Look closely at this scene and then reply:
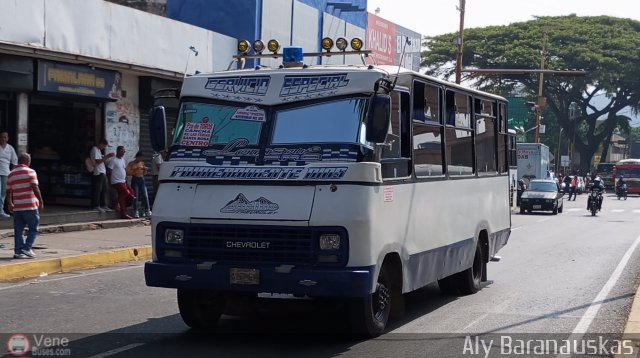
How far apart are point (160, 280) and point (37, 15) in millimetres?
11865

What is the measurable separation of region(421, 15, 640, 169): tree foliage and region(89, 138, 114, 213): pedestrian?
153 ft

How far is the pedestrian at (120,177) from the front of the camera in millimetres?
21781

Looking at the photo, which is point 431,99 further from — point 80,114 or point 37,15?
point 80,114

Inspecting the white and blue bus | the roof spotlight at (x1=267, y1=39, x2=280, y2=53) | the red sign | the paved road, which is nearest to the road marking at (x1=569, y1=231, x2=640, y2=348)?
the paved road

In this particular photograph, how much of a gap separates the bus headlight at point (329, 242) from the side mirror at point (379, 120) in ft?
3.37

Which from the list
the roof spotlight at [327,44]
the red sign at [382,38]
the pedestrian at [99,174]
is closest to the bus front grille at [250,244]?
the roof spotlight at [327,44]

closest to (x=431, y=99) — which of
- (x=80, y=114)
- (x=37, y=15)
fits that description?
(x=37, y=15)

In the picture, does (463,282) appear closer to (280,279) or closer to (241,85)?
(280,279)

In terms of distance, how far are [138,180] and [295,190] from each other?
14690 millimetres

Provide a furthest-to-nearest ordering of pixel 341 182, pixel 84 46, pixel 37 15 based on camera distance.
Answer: pixel 84 46 < pixel 37 15 < pixel 341 182

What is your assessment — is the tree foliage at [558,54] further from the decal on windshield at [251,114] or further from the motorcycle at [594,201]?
the decal on windshield at [251,114]

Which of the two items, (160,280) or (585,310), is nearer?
(160,280)

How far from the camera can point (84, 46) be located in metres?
20.3

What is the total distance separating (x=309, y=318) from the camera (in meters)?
10.2
